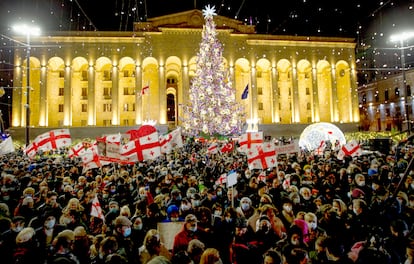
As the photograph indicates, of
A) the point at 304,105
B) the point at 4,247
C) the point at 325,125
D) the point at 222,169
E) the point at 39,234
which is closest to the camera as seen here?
the point at 4,247

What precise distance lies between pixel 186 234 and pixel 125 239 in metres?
0.98

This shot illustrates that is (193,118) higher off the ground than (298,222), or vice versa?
(193,118)

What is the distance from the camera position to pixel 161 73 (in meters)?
41.8

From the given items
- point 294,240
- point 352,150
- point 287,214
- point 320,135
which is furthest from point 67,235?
point 320,135

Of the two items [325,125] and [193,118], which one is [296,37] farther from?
[325,125]

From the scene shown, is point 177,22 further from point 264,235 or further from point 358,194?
point 264,235

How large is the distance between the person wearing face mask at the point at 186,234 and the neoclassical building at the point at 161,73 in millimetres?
36513

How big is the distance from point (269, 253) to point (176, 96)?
151 ft

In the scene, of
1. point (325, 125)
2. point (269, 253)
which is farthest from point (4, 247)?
point (325, 125)

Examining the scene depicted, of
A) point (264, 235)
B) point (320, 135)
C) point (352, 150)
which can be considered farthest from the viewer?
point (320, 135)

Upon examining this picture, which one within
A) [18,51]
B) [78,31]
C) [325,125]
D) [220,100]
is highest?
[78,31]

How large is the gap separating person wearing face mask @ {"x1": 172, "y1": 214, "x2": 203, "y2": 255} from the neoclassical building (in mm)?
36513

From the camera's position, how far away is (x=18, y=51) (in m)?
39.9

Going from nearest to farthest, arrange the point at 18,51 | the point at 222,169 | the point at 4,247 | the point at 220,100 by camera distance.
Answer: the point at 4,247, the point at 222,169, the point at 220,100, the point at 18,51
